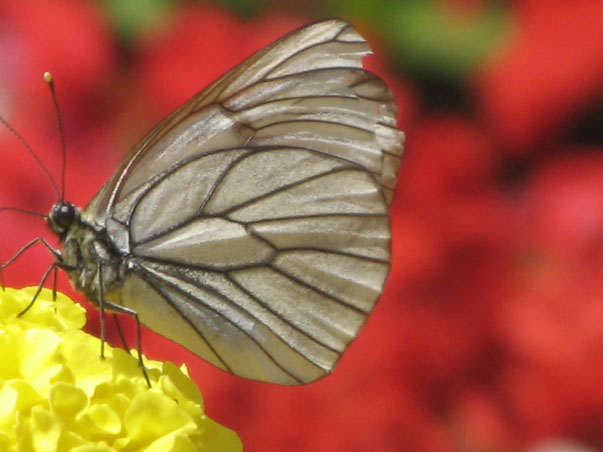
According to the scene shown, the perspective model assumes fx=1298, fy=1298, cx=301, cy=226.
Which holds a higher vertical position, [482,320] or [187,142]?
[187,142]

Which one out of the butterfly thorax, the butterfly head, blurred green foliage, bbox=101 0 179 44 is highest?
the butterfly head

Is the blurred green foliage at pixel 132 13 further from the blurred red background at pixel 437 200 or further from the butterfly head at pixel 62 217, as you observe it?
the butterfly head at pixel 62 217

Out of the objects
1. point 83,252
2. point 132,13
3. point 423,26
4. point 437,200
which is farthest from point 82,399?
point 423,26

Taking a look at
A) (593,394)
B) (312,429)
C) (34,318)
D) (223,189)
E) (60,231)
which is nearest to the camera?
(34,318)

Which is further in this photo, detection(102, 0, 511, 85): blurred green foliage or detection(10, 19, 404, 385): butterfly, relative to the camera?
detection(102, 0, 511, 85): blurred green foliage

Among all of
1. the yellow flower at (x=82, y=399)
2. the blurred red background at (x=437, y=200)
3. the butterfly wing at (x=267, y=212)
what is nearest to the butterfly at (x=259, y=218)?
the butterfly wing at (x=267, y=212)

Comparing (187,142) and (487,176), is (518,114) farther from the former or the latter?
(187,142)

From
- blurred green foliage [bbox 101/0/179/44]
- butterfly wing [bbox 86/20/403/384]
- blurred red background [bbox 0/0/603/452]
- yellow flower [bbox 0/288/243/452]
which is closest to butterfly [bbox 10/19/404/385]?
butterfly wing [bbox 86/20/403/384]

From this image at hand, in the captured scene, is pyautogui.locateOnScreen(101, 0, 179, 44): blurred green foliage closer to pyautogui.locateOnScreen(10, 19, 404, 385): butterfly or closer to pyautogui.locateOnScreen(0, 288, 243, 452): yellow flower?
pyautogui.locateOnScreen(10, 19, 404, 385): butterfly

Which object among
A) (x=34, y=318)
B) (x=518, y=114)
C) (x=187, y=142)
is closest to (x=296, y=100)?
(x=187, y=142)
